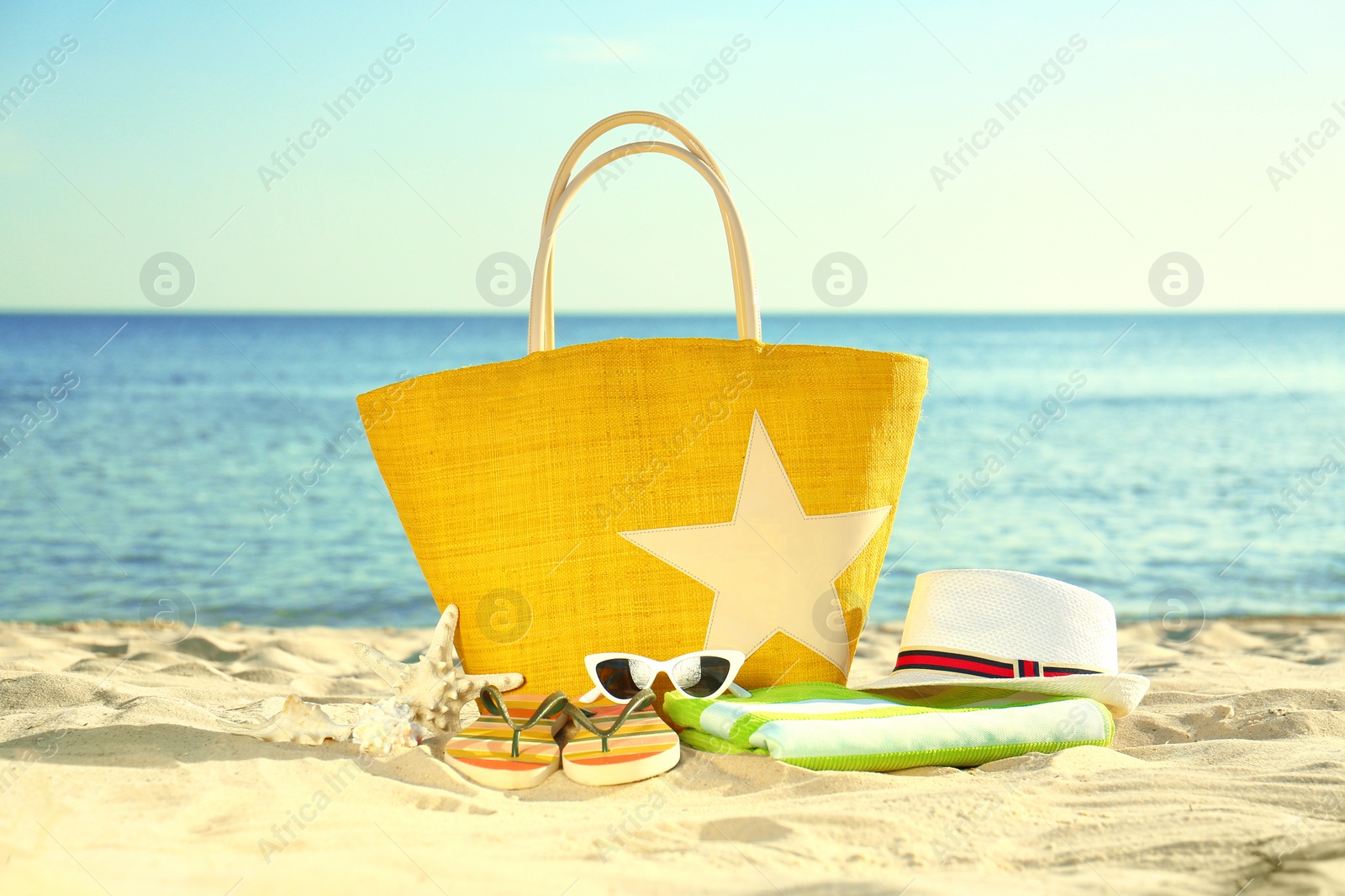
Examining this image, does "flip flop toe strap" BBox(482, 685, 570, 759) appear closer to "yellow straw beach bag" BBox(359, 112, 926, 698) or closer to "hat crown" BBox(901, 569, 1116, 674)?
"yellow straw beach bag" BBox(359, 112, 926, 698)

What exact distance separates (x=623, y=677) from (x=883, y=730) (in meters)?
0.85

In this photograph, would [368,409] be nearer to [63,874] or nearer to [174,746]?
[174,746]

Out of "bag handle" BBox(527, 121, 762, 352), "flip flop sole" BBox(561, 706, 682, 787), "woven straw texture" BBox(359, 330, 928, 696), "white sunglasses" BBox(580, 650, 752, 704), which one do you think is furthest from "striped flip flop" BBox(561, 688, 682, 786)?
"bag handle" BBox(527, 121, 762, 352)

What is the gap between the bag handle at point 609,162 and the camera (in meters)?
3.29

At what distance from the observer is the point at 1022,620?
118 inches

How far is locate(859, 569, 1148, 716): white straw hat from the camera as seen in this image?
2.96m

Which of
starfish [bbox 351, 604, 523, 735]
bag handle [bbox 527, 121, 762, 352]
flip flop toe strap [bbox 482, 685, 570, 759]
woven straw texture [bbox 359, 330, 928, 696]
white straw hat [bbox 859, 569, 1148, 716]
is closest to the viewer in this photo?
flip flop toe strap [bbox 482, 685, 570, 759]

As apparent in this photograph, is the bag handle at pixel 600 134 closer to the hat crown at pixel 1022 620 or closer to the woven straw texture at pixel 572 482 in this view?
the woven straw texture at pixel 572 482

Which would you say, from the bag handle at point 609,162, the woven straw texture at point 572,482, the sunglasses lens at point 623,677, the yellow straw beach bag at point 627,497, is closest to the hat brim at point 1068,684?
the yellow straw beach bag at point 627,497

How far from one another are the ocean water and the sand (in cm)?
432

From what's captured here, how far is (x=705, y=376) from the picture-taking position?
316cm

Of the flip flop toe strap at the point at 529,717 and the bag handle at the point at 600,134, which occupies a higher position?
the bag handle at the point at 600,134

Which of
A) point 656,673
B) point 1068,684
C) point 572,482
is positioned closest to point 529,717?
point 656,673

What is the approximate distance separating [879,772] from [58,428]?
17.7 meters
